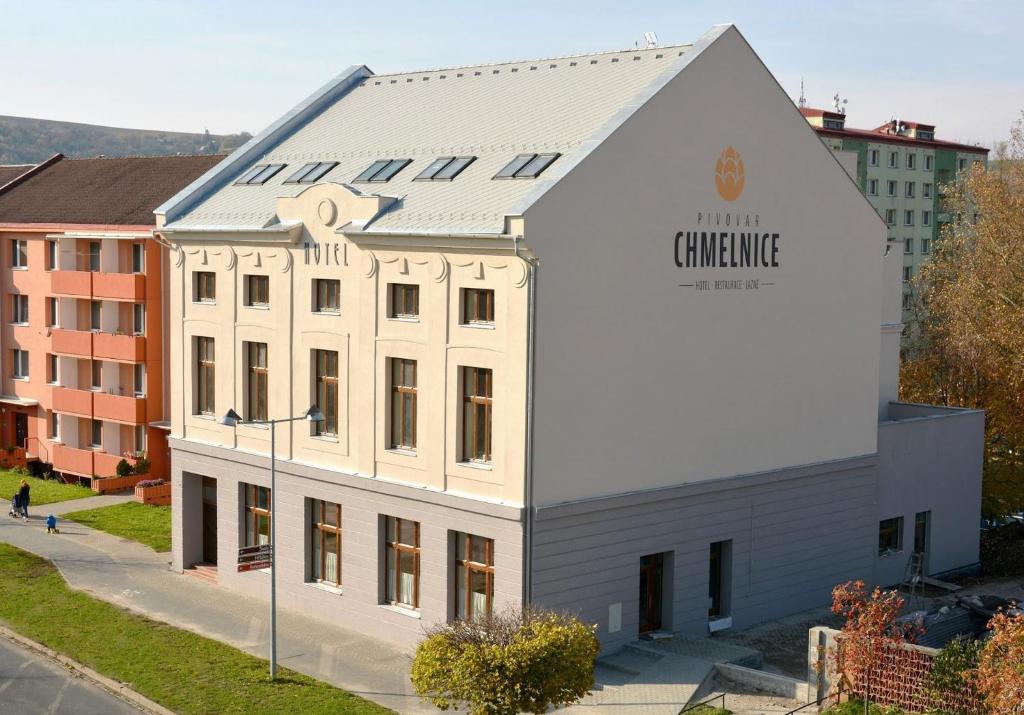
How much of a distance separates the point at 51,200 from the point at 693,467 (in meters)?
38.8

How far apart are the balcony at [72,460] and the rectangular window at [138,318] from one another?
17.8 feet

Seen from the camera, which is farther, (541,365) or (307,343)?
(307,343)

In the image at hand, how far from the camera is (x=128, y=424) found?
176 ft

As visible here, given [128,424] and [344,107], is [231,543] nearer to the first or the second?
[344,107]

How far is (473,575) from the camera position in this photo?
31.2 metres

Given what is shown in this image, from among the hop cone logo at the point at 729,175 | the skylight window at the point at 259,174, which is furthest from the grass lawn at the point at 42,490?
the hop cone logo at the point at 729,175

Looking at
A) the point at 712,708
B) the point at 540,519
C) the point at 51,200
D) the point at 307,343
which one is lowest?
the point at 712,708

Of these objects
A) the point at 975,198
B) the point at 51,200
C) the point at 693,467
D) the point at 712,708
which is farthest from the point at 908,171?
the point at 712,708

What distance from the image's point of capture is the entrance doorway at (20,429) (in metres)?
60.1

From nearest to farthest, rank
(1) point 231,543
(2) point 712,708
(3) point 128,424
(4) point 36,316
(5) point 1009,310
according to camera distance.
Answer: (2) point 712,708 < (1) point 231,543 < (5) point 1009,310 < (3) point 128,424 < (4) point 36,316

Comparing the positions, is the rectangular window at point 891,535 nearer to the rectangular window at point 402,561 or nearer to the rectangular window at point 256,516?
the rectangular window at point 402,561

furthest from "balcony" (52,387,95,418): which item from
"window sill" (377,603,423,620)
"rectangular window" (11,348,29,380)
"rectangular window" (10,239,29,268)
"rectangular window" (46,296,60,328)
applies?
"window sill" (377,603,423,620)

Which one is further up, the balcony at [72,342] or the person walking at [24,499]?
the balcony at [72,342]

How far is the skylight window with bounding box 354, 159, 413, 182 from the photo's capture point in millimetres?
35312
